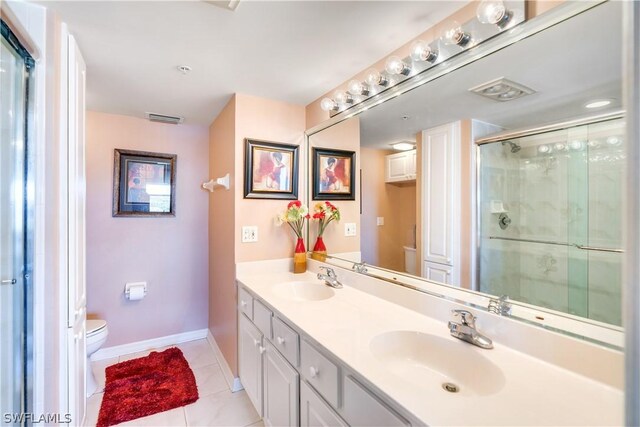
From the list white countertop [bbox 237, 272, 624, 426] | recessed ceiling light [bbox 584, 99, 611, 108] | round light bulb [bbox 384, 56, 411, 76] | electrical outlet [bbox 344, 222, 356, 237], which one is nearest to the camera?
white countertop [bbox 237, 272, 624, 426]

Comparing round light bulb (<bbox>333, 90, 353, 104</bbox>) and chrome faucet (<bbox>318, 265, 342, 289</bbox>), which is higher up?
round light bulb (<bbox>333, 90, 353, 104</bbox>)

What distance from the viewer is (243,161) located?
2123mm

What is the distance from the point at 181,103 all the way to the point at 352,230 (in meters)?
1.70

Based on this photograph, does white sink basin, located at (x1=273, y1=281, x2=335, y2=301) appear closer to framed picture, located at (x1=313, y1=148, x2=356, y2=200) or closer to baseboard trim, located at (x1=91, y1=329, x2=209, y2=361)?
framed picture, located at (x1=313, y1=148, x2=356, y2=200)

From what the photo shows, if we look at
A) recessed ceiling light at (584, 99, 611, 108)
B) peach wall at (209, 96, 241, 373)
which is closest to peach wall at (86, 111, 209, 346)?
peach wall at (209, 96, 241, 373)

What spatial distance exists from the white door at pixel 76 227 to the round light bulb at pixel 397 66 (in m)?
1.57

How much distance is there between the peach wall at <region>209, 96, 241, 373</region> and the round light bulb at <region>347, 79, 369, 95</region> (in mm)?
917

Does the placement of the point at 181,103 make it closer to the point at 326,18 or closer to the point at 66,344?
the point at 326,18

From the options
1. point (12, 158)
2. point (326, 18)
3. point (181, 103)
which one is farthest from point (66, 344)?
point (326, 18)

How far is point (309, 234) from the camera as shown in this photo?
2367 mm

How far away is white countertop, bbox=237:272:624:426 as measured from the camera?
0.70 metres

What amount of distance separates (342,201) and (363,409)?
1.40 m

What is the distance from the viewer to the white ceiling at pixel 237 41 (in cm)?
123

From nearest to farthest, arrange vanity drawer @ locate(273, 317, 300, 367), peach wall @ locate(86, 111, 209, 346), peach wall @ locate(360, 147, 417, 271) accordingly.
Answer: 1. vanity drawer @ locate(273, 317, 300, 367)
2. peach wall @ locate(360, 147, 417, 271)
3. peach wall @ locate(86, 111, 209, 346)
